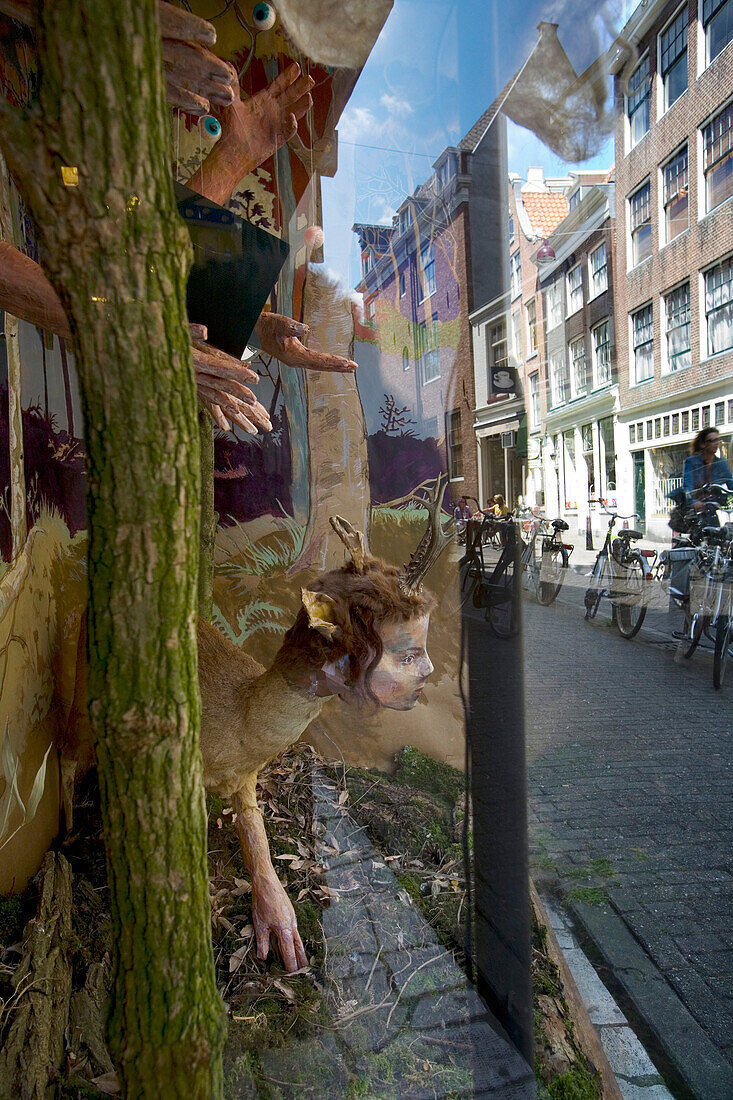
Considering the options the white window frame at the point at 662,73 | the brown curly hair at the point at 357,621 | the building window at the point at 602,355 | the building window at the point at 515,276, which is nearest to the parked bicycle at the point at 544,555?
the building window at the point at 602,355

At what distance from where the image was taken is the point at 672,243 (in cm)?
139

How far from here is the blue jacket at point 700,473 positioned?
1.27 metres

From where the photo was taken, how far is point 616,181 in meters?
1.49

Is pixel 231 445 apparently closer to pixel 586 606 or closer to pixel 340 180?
pixel 340 180

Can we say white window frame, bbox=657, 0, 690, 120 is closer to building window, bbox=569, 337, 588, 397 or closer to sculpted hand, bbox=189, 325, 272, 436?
building window, bbox=569, 337, 588, 397

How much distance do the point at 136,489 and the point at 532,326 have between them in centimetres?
127

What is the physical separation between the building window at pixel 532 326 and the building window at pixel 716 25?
0.57m

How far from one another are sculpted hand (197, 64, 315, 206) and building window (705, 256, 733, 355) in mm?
951

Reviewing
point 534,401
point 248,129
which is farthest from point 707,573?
point 248,129

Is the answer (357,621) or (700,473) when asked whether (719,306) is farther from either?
(357,621)

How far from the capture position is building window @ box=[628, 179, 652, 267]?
1420 mm

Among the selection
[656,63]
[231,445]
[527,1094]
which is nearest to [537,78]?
[656,63]

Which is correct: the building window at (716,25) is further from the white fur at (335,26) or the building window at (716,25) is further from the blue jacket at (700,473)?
the blue jacket at (700,473)

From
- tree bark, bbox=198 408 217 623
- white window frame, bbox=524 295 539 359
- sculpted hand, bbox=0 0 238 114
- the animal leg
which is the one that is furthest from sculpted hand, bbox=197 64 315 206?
the animal leg
